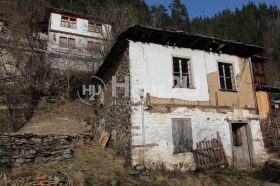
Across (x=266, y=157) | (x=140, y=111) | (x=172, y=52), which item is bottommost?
(x=266, y=157)

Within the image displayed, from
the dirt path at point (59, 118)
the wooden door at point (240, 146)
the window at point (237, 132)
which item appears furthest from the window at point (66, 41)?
the wooden door at point (240, 146)

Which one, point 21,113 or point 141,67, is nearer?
point 141,67

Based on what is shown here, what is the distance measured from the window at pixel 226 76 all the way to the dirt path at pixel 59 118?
866 cm

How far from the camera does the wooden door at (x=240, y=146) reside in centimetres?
1019

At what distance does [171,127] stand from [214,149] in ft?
7.08

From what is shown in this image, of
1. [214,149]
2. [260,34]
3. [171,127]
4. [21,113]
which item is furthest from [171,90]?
[260,34]

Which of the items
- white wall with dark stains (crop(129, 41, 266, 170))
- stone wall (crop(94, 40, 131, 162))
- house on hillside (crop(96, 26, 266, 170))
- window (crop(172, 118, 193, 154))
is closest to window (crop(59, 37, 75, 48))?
stone wall (crop(94, 40, 131, 162))

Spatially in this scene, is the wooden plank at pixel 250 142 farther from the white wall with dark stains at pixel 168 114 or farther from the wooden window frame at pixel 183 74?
the wooden window frame at pixel 183 74

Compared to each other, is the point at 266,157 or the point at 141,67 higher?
the point at 141,67

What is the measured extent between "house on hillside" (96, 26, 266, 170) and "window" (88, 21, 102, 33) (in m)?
13.7

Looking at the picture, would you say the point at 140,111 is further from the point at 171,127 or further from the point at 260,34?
the point at 260,34

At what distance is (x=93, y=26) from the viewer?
2667cm

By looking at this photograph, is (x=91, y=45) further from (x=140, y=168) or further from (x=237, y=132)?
(x=140, y=168)

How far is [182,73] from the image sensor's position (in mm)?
10102
